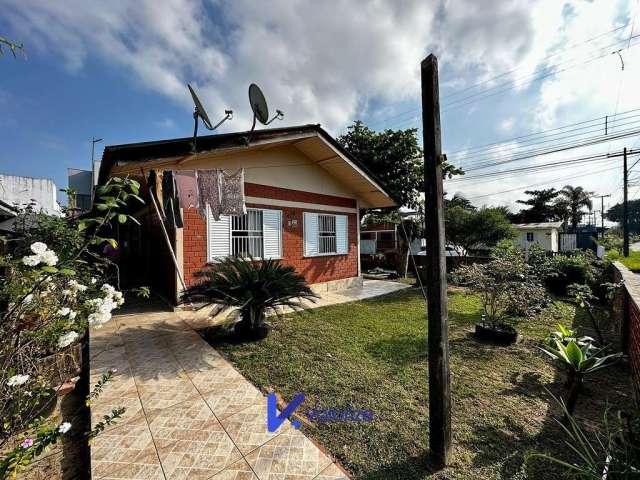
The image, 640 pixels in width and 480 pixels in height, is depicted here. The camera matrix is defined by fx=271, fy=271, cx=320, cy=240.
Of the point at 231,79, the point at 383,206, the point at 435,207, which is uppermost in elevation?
the point at 231,79

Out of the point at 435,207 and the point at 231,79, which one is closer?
the point at 435,207

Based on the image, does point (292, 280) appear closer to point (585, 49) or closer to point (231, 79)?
point (231, 79)

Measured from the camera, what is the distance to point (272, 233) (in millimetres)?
7484

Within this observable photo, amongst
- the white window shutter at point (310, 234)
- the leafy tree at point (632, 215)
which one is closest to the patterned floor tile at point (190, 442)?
the white window shutter at point (310, 234)

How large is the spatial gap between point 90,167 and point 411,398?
77.6ft

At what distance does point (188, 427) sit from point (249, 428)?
53cm

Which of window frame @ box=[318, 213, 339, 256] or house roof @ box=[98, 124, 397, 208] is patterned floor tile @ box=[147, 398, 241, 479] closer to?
house roof @ box=[98, 124, 397, 208]

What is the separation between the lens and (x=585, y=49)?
848 centimetres

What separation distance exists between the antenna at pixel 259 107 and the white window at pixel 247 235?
219cm

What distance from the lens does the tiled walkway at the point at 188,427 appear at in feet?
6.23

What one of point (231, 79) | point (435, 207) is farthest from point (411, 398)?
point (231, 79)

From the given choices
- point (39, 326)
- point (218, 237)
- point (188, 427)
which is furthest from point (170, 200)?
point (188, 427)

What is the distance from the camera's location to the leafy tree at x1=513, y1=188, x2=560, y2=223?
36281 millimetres

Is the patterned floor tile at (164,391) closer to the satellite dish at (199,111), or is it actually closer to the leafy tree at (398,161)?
the satellite dish at (199,111)
